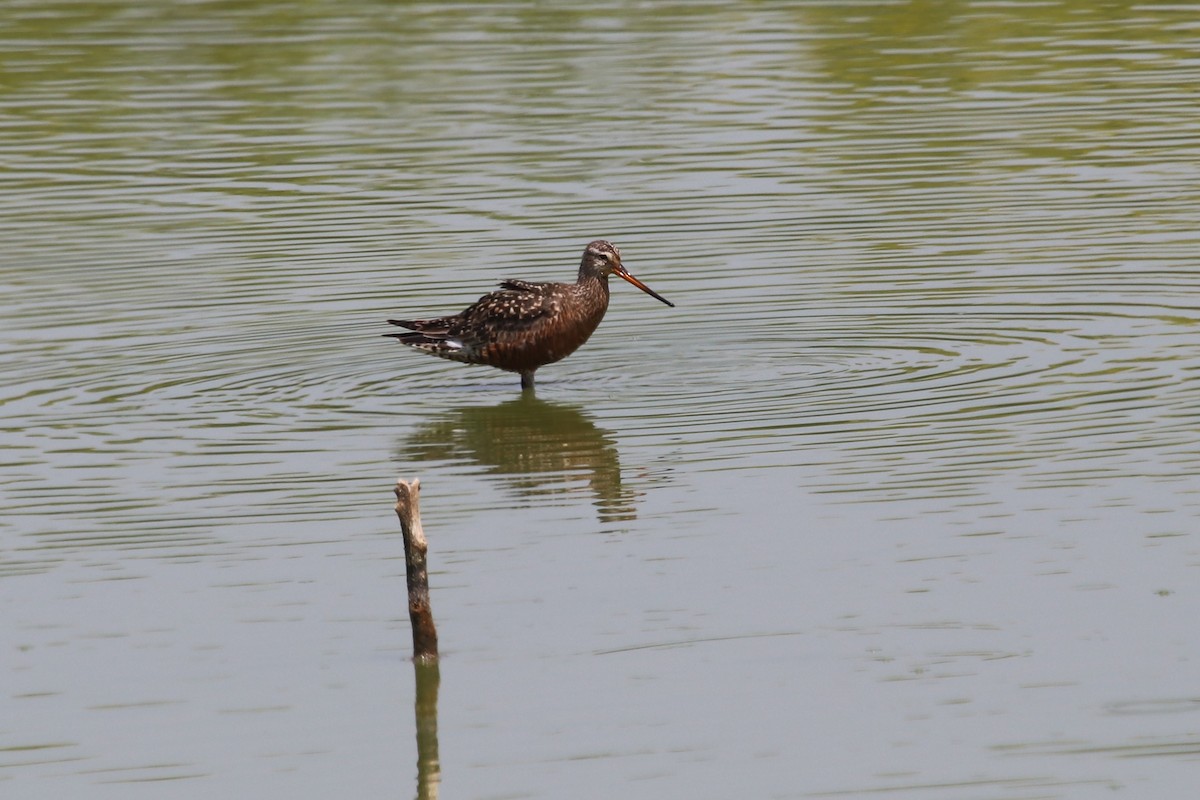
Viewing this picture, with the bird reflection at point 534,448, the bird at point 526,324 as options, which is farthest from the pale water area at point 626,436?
the bird at point 526,324

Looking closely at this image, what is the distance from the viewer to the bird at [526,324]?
15.3 m

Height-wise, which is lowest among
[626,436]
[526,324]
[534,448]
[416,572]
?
[534,448]

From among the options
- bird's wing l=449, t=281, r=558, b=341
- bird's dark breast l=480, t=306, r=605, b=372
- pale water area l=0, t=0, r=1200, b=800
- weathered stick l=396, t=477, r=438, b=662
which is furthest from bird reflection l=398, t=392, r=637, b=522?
weathered stick l=396, t=477, r=438, b=662

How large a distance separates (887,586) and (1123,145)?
1238cm

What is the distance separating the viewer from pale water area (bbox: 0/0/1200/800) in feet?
30.1

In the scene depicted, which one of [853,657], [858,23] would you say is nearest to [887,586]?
[853,657]

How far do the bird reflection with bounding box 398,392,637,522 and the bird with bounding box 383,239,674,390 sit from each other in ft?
1.09

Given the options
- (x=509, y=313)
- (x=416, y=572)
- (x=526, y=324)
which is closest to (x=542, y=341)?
(x=526, y=324)

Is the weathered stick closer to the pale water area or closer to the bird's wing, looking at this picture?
the pale water area

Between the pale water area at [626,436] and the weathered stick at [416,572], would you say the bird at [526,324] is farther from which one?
the weathered stick at [416,572]

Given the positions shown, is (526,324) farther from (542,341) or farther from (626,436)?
(626,436)

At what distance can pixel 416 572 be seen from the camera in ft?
31.1

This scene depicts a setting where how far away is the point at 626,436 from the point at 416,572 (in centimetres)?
428

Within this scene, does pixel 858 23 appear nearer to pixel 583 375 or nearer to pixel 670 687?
pixel 583 375
